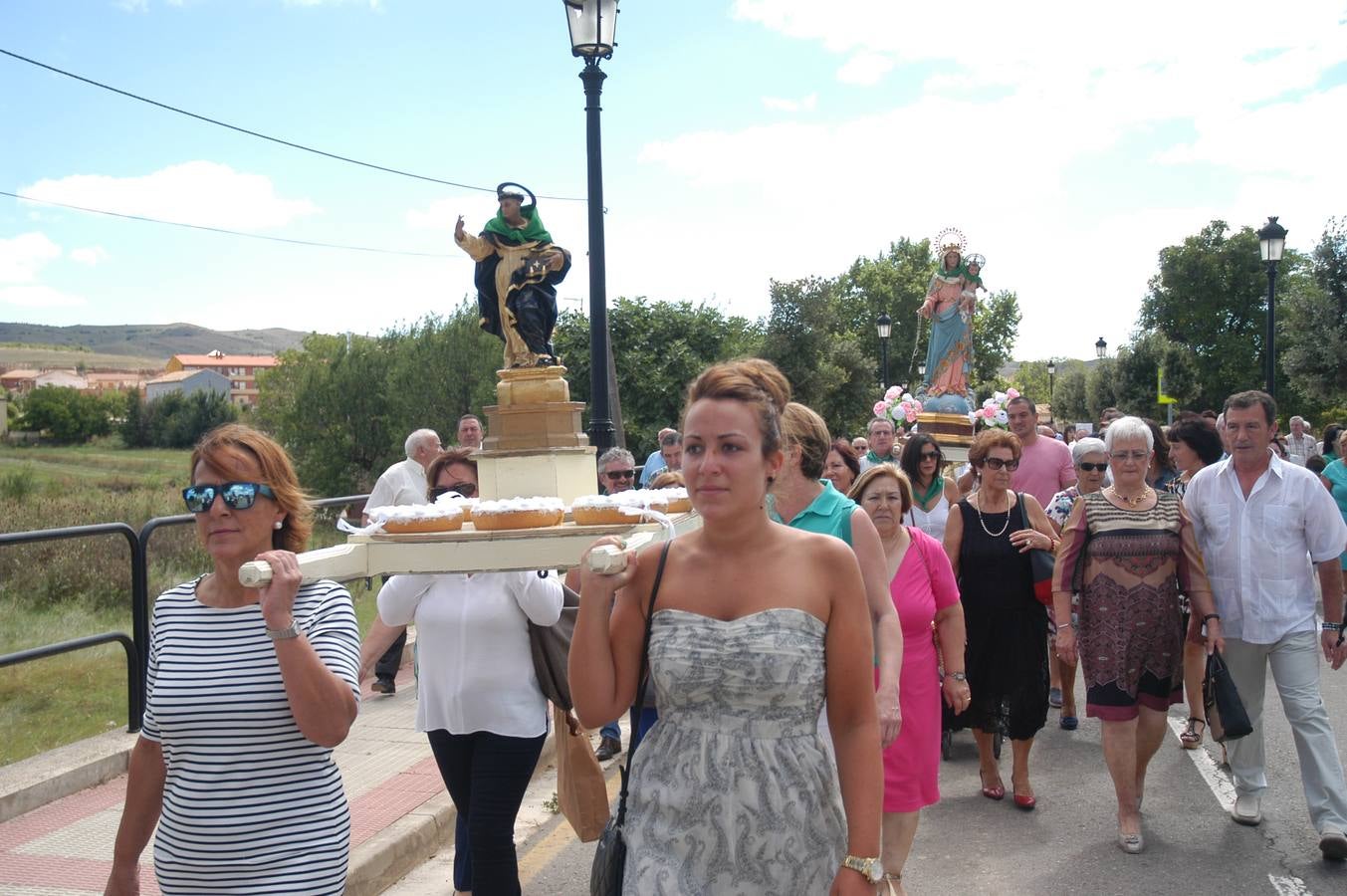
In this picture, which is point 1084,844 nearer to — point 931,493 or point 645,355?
point 931,493

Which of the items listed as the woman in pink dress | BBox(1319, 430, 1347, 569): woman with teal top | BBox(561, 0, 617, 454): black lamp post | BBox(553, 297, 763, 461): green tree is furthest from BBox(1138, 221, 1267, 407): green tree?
the woman in pink dress

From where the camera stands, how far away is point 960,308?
2084 cm

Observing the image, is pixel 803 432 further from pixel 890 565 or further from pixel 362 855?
pixel 362 855

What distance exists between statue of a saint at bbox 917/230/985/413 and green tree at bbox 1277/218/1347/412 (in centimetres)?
1537

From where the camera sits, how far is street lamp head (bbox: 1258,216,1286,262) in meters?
19.2

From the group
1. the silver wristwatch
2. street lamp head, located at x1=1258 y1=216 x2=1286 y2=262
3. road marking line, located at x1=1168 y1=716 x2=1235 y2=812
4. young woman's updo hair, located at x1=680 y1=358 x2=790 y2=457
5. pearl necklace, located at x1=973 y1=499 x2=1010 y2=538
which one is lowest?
road marking line, located at x1=1168 y1=716 x2=1235 y2=812

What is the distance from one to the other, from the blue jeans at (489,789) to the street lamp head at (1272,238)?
1892 centimetres

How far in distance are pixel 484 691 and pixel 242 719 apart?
1.48m

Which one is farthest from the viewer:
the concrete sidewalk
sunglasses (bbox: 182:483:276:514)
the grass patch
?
the grass patch

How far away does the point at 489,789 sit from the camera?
161 inches

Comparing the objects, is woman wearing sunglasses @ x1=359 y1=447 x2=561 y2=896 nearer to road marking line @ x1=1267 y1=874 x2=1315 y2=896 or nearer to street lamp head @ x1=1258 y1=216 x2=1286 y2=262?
road marking line @ x1=1267 y1=874 x2=1315 y2=896

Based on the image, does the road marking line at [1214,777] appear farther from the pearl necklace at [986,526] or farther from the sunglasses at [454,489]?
the sunglasses at [454,489]

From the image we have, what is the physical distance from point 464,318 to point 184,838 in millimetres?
33628

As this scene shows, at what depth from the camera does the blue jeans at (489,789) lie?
13.2 feet
